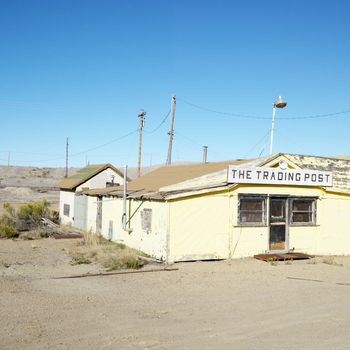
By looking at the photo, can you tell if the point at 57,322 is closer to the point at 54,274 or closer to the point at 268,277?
the point at 54,274

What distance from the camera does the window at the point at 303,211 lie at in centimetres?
1620

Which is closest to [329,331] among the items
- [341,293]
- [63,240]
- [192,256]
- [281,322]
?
[281,322]

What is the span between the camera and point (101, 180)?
2572cm

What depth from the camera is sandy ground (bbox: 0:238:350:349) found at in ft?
22.0

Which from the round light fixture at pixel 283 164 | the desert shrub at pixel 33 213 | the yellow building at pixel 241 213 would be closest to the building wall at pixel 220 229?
the yellow building at pixel 241 213

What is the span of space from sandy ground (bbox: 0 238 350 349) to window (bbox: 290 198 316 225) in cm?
274

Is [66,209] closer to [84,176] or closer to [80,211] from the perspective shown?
[84,176]

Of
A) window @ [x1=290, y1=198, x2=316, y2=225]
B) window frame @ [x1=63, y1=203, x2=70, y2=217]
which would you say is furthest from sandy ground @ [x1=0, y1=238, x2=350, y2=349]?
window frame @ [x1=63, y1=203, x2=70, y2=217]

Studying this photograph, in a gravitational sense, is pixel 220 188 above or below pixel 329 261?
above

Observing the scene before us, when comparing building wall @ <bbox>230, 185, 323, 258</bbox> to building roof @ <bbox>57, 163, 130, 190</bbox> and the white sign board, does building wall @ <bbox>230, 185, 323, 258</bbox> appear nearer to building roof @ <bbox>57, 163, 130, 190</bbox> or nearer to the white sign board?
the white sign board

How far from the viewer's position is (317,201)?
651 inches

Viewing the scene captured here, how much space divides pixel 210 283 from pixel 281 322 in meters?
3.67

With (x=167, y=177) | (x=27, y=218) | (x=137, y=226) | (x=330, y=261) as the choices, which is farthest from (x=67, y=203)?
(x=330, y=261)

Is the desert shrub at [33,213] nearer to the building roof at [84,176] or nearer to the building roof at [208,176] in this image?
the building roof at [84,176]
